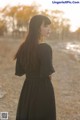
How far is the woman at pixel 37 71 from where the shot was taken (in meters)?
1.66

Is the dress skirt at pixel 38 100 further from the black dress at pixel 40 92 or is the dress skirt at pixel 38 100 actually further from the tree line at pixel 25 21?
the tree line at pixel 25 21

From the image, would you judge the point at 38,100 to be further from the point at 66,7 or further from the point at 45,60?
the point at 66,7

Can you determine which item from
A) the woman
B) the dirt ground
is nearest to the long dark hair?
the woman

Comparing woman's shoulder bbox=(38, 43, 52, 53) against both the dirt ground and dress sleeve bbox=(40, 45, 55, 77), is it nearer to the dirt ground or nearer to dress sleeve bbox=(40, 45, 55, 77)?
dress sleeve bbox=(40, 45, 55, 77)

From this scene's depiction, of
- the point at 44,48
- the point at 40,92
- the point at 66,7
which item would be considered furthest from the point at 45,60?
the point at 66,7

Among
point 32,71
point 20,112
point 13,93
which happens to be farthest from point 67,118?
point 32,71

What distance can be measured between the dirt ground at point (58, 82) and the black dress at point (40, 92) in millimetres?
600

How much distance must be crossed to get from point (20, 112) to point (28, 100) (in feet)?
0.35

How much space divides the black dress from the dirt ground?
600 mm

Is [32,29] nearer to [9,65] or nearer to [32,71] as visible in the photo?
[32,71]

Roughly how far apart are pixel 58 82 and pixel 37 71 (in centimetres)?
89

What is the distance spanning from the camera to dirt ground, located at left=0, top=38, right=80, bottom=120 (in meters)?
2.43

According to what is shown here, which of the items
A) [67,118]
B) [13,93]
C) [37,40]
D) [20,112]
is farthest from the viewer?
[13,93]

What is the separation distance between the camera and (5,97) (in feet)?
8.22
